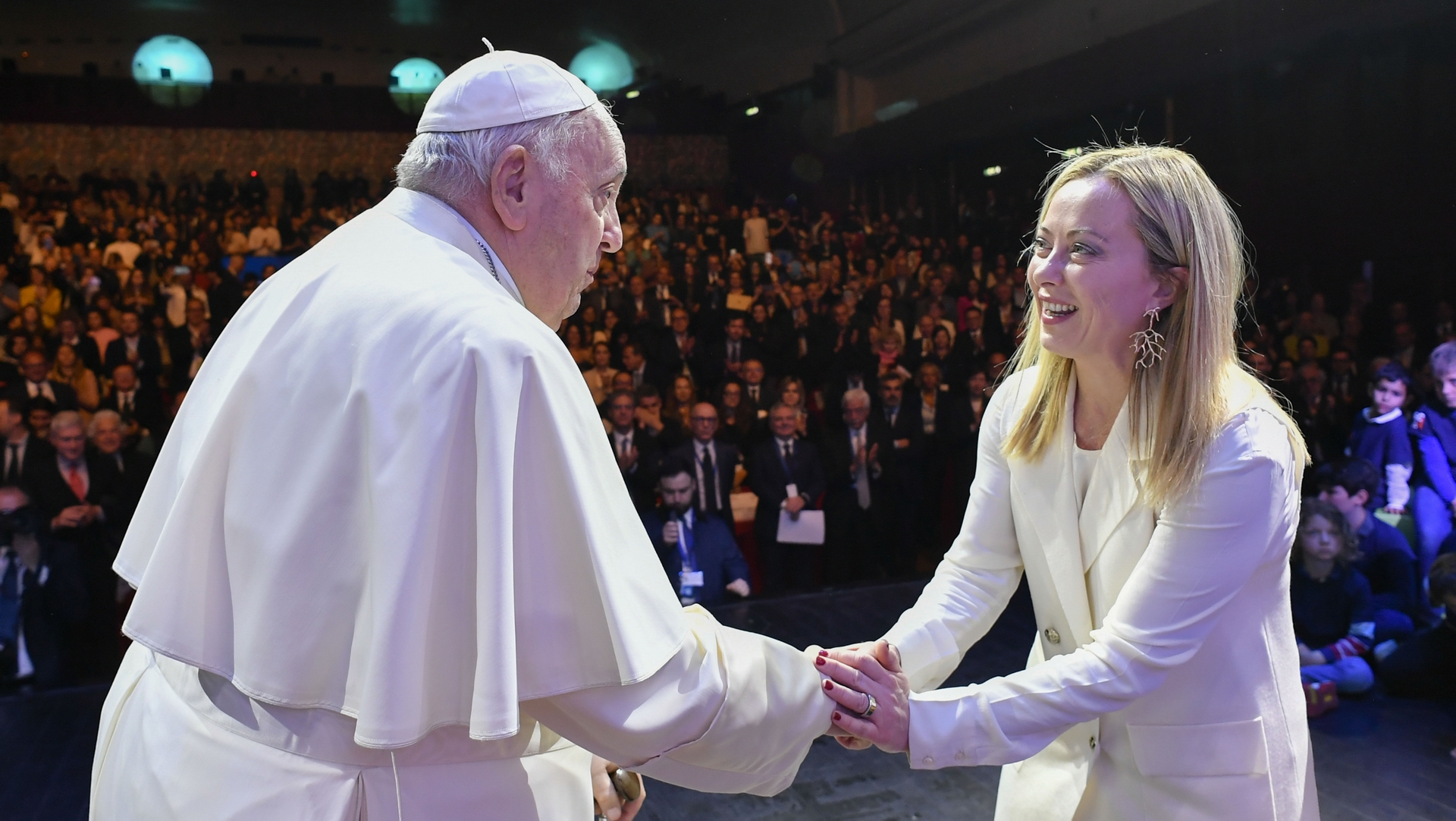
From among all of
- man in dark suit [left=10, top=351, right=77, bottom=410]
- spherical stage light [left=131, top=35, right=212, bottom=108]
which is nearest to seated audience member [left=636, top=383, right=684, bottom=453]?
man in dark suit [left=10, top=351, right=77, bottom=410]

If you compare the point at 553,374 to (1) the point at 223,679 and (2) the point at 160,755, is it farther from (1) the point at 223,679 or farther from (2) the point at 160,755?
(2) the point at 160,755

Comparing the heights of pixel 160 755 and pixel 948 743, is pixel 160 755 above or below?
above

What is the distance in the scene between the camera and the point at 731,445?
21.9 feet

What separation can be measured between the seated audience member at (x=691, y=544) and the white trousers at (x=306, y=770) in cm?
444

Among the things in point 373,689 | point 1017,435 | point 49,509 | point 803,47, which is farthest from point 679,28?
point 373,689

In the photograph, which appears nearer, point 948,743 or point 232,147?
point 948,743

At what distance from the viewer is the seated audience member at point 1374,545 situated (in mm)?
5652

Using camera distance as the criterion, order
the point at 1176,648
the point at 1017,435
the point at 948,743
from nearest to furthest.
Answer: the point at 1176,648 → the point at 948,743 → the point at 1017,435

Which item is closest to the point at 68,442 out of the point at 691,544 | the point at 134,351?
the point at 134,351

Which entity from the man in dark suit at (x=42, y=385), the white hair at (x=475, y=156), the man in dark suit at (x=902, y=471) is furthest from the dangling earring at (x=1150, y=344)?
the man in dark suit at (x=42, y=385)

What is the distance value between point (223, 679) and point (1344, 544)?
5.39 m

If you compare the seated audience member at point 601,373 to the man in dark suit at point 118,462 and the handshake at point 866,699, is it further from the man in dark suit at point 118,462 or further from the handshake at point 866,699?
the handshake at point 866,699

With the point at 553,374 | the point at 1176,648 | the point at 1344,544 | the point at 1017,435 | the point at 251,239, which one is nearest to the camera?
the point at 553,374

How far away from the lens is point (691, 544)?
6.26 meters
